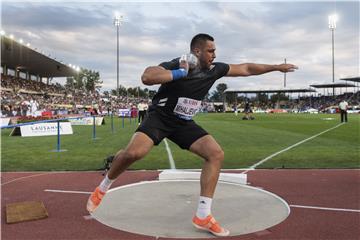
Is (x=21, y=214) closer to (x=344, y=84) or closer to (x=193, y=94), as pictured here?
(x=193, y=94)

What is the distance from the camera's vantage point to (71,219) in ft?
14.6

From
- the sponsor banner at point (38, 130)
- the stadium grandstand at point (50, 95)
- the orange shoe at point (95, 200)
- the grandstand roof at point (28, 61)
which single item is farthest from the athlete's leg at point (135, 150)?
the grandstand roof at point (28, 61)

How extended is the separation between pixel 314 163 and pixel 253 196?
402 centimetres

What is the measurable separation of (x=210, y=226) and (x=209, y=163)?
0.71 meters

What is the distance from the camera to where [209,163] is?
13.8 feet

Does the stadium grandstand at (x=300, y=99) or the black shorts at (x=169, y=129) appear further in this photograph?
the stadium grandstand at (x=300, y=99)

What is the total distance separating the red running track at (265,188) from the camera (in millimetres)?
3896

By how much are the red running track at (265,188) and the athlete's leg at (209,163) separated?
2.10ft

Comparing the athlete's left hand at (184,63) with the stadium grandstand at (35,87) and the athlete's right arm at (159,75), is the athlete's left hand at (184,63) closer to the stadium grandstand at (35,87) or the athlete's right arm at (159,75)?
the athlete's right arm at (159,75)

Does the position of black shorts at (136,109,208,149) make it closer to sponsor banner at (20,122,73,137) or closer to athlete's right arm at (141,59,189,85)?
athlete's right arm at (141,59,189,85)

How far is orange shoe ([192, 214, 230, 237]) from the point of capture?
12.7 feet

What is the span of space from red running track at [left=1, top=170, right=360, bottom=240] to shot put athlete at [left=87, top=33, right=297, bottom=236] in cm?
51

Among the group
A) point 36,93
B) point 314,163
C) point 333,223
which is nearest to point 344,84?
point 36,93

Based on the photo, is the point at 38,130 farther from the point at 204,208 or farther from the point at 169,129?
the point at 204,208
